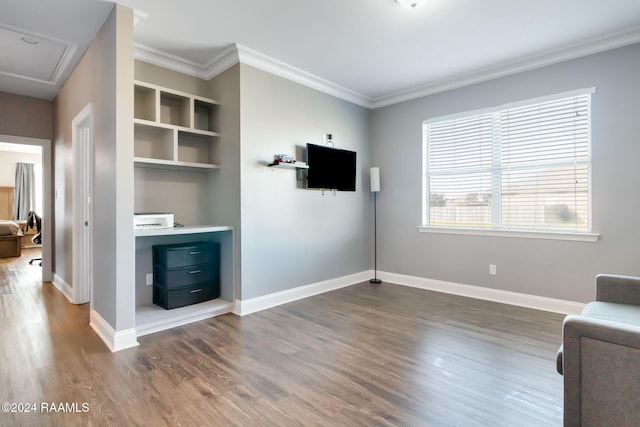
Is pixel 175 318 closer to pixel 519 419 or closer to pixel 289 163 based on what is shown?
pixel 289 163

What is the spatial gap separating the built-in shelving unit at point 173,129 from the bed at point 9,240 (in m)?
5.84

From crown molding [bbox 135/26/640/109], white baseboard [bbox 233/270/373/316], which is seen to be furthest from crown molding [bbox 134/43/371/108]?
white baseboard [bbox 233/270/373/316]

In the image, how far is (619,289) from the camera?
7.04ft

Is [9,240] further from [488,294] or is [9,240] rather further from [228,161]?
[488,294]

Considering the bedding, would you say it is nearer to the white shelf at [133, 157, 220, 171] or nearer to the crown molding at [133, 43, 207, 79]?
the white shelf at [133, 157, 220, 171]

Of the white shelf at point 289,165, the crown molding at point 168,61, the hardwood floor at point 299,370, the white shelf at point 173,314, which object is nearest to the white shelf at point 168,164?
the white shelf at point 289,165

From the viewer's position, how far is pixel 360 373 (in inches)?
86.1

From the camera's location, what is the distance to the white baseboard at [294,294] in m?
3.41

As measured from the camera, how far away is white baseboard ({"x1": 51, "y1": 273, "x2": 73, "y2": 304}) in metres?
3.86

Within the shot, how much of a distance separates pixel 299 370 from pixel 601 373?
5.30ft

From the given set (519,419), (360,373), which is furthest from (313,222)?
(519,419)

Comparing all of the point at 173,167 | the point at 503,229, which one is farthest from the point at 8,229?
the point at 503,229

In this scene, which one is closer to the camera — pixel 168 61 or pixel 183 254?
pixel 183 254

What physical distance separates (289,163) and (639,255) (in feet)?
11.3
